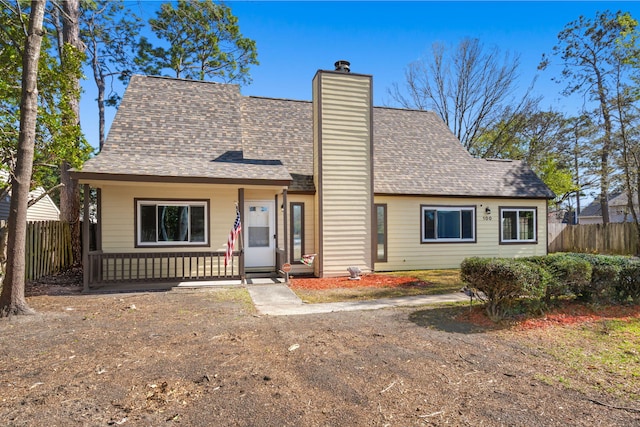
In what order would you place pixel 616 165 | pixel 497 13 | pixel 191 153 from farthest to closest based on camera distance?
pixel 616 165, pixel 497 13, pixel 191 153

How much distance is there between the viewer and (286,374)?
3.77 metres

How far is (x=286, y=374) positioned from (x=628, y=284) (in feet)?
21.3

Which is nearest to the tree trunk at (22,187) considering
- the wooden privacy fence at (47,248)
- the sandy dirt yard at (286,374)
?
the sandy dirt yard at (286,374)

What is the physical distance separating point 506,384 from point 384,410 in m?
1.39

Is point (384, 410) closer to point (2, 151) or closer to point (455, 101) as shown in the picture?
point (2, 151)

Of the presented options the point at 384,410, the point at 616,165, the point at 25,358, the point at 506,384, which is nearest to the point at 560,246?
the point at 616,165

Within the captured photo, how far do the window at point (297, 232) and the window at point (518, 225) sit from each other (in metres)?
7.40

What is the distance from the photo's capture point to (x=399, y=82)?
81.6 ft

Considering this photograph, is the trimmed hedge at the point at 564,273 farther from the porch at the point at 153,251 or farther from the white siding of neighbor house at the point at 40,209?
the white siding of neighbor house at the point at 40,209

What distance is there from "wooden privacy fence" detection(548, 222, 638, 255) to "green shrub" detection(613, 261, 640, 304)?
13456mm

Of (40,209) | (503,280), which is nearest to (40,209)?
(40,209)

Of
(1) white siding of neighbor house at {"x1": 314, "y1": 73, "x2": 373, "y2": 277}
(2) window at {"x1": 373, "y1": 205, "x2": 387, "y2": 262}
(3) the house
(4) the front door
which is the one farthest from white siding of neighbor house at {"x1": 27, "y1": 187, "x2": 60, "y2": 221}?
(2) window at {"x1": 373, "y1": 205, "x2": 387, "y2": 262}

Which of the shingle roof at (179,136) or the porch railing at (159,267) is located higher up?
the shingle roof at (179,136)

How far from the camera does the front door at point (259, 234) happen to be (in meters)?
10.9
